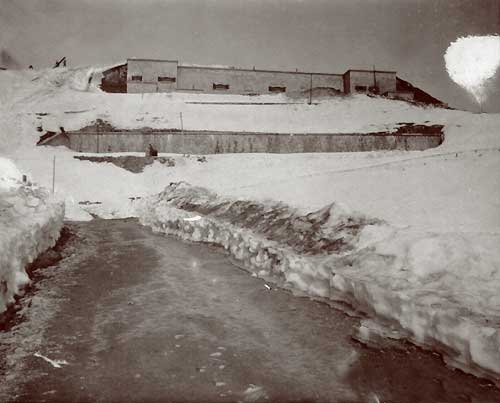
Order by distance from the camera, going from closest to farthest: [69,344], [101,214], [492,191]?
[69,344], [492,191], [101,214]

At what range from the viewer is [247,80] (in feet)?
153

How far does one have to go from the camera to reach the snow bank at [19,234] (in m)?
5.27

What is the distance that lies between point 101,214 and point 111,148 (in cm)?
1536

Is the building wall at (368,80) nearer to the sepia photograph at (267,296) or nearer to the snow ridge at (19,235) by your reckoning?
the sepia photograph at (267,296)

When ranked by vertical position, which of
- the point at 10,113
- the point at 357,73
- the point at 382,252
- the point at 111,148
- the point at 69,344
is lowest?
the point at 69,344

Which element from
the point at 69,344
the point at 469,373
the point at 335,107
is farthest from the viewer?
the point at 335,107

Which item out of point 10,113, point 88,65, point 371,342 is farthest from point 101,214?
point 88,65

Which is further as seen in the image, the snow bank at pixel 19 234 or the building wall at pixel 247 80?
the building wall at pixel 247 80

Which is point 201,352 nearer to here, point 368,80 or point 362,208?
point 362,208

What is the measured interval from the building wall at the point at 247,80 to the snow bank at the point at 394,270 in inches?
1544

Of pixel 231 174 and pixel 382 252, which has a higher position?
pixel 231 174

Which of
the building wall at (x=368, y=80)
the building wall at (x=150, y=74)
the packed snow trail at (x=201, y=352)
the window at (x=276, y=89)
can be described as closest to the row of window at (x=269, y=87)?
the window at (x=276, y=89)

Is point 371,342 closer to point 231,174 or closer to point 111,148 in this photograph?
point 231,174

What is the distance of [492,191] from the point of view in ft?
30.8
